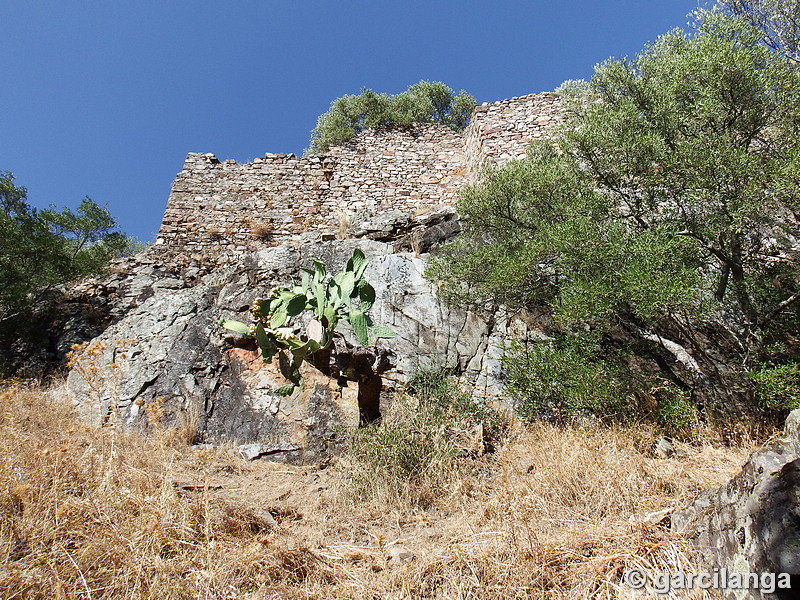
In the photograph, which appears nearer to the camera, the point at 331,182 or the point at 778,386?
the point at 778,386

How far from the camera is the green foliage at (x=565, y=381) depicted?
15.1 feet

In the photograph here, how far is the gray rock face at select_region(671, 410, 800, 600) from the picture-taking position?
6.16 ft

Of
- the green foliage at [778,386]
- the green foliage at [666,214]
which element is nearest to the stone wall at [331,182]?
the green foliage at [666,214]

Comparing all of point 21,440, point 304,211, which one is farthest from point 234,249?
point 21,440

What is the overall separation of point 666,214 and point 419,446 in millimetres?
4175

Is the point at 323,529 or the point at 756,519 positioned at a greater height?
the point at 756,519

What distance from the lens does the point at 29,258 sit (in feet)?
29.1

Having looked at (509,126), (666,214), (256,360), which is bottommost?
(256,360)

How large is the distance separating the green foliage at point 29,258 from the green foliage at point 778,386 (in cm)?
1092

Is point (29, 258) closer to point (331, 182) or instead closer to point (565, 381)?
point (331, 182)

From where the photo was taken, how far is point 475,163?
1132 cm

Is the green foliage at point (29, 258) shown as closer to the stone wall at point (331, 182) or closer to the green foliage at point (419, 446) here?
the stone wall at point (331, 182)

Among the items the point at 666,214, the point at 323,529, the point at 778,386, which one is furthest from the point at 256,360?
the point at 778,386

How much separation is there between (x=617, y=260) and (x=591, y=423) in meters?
1.81
